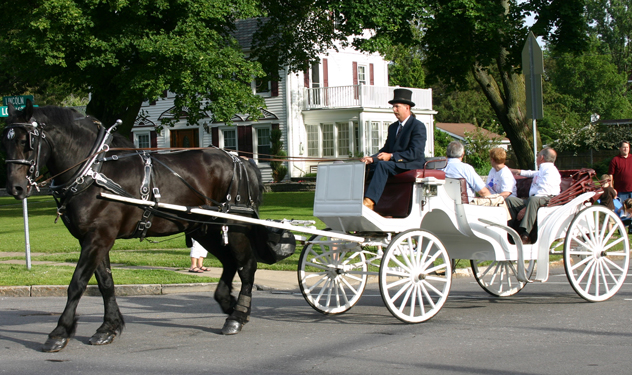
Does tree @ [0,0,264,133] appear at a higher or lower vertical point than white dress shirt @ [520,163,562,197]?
higher

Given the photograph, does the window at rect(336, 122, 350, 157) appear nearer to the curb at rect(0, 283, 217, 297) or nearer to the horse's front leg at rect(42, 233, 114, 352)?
the curb at rect(0, 283, 217, 297)

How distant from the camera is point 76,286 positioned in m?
6.77

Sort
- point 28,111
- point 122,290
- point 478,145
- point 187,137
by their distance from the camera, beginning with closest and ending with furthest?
point 28,111 < point 122,290 < point 187,137 < point 478,145

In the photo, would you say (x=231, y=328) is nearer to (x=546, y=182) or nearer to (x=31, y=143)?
(x=31, y=143)

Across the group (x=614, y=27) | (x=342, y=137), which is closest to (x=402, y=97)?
(x=342, y=137)

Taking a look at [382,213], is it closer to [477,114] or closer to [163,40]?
[163,40]

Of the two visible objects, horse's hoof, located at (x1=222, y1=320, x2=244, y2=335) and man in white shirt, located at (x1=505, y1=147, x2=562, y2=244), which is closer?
horse's hoof, located at (x1=222, y1=320, x2=244, y2=335)

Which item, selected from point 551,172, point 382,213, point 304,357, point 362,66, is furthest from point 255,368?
point 362,66

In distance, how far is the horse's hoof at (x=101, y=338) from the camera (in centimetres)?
697

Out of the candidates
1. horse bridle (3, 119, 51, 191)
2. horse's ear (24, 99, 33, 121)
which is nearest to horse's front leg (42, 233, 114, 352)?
horse bridle (3, 119, 51, 191)

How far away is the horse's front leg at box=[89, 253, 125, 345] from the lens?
700cm

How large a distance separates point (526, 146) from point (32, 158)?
69.1ft

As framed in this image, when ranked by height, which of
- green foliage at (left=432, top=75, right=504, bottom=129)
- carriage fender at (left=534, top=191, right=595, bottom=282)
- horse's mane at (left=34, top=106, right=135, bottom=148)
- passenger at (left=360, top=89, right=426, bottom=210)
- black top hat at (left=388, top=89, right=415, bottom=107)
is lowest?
carriage fender at (left=534, top=191, right=595, bottom=282)

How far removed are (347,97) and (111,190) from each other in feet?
111
